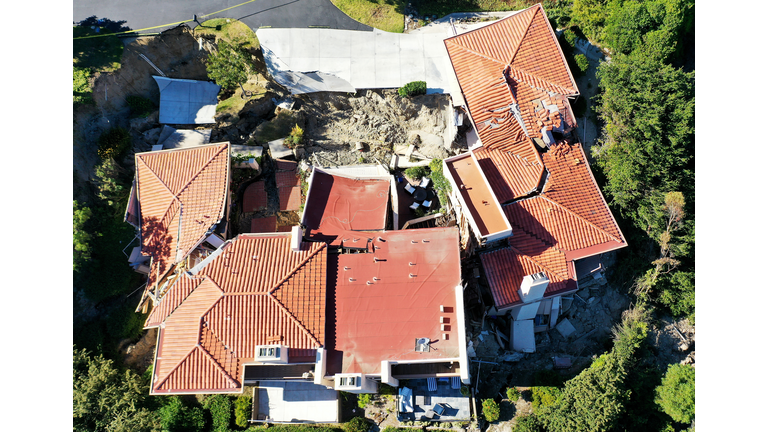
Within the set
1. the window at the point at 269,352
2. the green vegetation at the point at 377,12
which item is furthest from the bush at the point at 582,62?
the window at the point at 269,352

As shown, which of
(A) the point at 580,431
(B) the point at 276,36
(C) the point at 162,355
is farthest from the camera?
(B) the point at 276,36

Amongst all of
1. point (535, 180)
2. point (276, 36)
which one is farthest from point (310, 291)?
point (276, 36)

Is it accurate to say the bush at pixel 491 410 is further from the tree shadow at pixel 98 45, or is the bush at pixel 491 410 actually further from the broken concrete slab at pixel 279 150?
the tree shadow at pixel 98 45

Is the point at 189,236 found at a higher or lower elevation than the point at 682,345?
higher

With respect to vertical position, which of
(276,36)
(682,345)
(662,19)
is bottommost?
(682,345)

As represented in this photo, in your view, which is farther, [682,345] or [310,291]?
[682,345]

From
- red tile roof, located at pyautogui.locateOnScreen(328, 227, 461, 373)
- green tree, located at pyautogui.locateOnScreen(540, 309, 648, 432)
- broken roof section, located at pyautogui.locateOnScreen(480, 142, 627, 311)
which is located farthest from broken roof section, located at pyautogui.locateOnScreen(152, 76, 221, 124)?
green tree, located at pyautogui.locateOnScreen(540, 309, 648, 432)

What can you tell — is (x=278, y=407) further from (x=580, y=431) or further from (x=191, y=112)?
(x=191, y=112)

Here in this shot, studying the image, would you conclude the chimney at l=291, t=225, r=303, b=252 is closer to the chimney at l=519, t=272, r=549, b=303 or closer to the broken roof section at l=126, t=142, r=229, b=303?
the broken roof section at l=126, t=142, r=229, b=303
